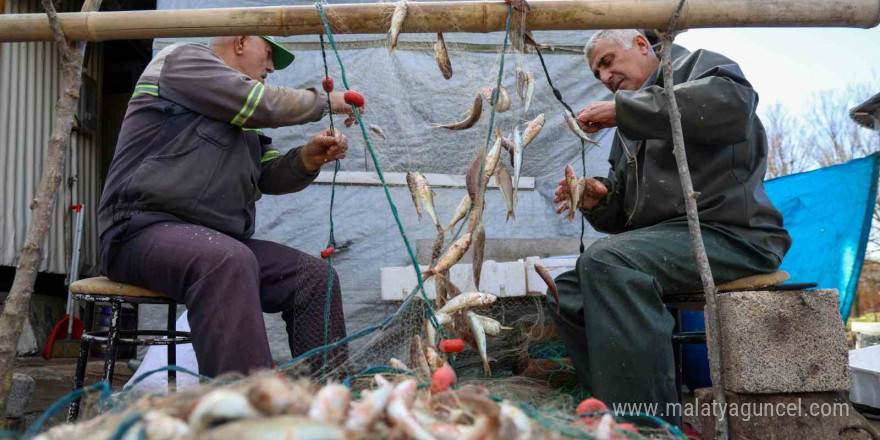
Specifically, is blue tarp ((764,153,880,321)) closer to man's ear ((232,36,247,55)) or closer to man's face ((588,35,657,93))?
man's face ((588,35,657,93))

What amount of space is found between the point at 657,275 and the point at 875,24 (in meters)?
1.48

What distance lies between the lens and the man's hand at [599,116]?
3.03 meters

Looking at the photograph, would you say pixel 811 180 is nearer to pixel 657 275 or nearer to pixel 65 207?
pixel 657 275

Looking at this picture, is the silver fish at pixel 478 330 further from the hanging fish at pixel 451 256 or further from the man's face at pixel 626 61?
the man's face at pixel 626 61

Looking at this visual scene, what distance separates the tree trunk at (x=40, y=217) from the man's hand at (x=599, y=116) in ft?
7.32

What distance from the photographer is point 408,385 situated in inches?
60.5

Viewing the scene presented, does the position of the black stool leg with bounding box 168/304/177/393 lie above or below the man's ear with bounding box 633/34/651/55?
below

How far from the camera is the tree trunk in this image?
2551 millimetres

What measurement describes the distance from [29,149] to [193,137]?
4.76 meters

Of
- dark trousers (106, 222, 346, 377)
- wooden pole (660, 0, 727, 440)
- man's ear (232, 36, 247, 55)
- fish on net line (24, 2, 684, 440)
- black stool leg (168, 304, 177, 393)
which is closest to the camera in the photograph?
fish on net line (24, 2, 684, 440)

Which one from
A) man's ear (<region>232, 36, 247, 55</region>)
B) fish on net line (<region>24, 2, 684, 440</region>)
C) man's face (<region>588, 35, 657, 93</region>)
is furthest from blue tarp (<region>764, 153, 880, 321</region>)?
man's ear (<region>232, 36, 247, 55</region>)

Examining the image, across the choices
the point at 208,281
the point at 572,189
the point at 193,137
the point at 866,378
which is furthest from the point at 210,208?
the point at 866,378

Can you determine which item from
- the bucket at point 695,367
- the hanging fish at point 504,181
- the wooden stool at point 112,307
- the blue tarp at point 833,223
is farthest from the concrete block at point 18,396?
the blue tarp at point 833,223

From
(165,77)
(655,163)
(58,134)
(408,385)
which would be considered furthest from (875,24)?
(58,134)
